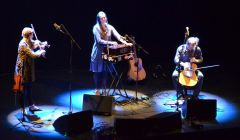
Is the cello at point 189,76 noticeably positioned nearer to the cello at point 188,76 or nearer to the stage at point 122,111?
the cello at point 188,76

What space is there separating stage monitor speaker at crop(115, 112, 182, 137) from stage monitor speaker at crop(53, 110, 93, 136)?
57cm

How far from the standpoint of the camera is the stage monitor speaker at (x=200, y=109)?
25.9 feet

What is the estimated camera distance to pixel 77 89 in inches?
407

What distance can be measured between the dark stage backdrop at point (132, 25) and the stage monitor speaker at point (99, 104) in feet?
12.9

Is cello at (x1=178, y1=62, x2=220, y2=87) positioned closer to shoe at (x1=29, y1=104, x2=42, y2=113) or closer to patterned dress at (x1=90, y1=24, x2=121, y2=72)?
patterned dress at (x1=90, y1=24, x2=121, y2=72)

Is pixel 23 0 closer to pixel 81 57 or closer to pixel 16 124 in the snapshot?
pixel 81 57

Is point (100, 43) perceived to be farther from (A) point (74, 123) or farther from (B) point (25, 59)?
(A) point (74, 123)

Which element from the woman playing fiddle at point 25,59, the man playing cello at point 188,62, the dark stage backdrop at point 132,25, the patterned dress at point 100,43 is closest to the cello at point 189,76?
the man playing cello at point 188,62

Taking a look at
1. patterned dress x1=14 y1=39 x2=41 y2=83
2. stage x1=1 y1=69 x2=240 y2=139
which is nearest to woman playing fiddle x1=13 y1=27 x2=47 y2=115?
patterned dress x1=14 y1=39 x2=41 y2=83

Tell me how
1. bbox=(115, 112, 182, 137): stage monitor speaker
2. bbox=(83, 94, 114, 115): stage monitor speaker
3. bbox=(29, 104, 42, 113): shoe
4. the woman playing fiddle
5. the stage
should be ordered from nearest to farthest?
bbox=(115, 112, 182, 137): stage monitor speaker
the stage
the woman playing fiddle
bbox=(83, 94, 114, 115): stage monitor speaker
bbox=(29, 104, 42, 113): shoe

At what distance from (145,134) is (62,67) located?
5835 millimetres

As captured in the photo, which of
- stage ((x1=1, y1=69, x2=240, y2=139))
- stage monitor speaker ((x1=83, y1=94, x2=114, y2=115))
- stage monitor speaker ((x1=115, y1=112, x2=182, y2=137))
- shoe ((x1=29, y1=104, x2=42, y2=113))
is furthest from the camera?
shoe ((x1=29, y1=104, x2=42, y2=113))

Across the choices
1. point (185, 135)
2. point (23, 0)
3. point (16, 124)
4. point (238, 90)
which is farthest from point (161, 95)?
point (23, 0)

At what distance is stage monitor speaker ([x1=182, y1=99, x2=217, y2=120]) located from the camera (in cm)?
790
